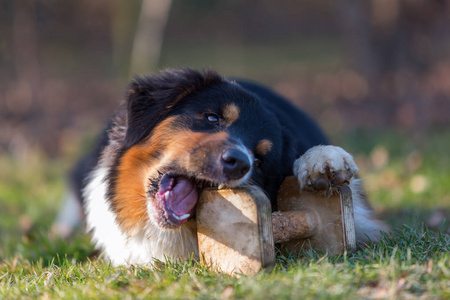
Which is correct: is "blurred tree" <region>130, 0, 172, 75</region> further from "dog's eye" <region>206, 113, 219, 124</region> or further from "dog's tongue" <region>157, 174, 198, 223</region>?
"dog's tongue" <region>157, 174, 198, 223</region>

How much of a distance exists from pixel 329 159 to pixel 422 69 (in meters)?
7.58

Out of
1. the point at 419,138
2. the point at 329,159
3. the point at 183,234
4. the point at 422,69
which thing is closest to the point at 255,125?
the point at 329,159

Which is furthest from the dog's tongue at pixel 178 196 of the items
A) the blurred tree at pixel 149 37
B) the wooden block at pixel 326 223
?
the blurred tree at pixel 149 37

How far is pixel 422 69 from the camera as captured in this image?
1000cm

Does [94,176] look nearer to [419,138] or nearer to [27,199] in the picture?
[27,199]

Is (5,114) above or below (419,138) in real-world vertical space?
below

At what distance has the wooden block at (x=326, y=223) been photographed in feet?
10.4

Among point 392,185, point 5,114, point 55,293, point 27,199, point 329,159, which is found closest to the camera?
point 55,293

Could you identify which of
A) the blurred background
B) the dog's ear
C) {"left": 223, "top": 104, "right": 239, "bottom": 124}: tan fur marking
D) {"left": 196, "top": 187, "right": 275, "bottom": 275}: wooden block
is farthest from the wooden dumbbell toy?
the blurred background

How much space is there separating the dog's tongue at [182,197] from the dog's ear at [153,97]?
525 millimetres

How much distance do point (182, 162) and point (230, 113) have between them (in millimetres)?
552

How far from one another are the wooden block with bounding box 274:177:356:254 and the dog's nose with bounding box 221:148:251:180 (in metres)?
0.45

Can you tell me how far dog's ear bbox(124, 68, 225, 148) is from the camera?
3.52 m

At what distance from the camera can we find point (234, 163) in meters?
2.96
